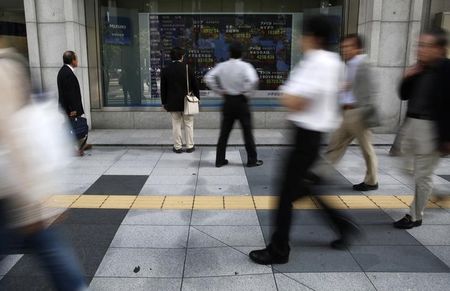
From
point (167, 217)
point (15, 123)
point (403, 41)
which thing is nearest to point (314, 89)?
point (15, 123)

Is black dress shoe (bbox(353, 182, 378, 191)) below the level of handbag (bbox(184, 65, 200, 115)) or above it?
below

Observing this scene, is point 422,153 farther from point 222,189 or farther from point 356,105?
point 222,189

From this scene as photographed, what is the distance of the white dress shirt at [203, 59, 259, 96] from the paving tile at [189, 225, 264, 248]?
8.48ft

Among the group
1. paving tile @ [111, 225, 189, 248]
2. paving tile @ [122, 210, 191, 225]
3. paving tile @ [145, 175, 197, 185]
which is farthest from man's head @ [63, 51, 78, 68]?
paving tile @ [111, 225, 189, 248]

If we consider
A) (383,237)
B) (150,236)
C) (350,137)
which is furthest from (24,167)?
(350,137)

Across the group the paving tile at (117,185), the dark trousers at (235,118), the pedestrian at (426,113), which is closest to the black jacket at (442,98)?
→ the pedestrian at (426,113)

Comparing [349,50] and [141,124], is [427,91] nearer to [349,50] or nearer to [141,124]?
[349,50]

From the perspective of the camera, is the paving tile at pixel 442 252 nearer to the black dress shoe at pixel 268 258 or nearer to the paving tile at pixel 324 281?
the paving tile at pixel 324 281

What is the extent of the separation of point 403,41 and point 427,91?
5.63 meters

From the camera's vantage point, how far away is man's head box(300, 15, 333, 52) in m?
3.02

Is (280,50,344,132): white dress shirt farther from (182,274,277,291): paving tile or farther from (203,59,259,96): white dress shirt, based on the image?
(203,59,259,96): white dress shirt

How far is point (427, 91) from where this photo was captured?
3.63m

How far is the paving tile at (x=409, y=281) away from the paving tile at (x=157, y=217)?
1.89m

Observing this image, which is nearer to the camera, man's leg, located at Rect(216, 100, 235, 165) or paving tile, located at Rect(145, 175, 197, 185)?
paving tile, located at Rect(145, 175, 197, 185)
